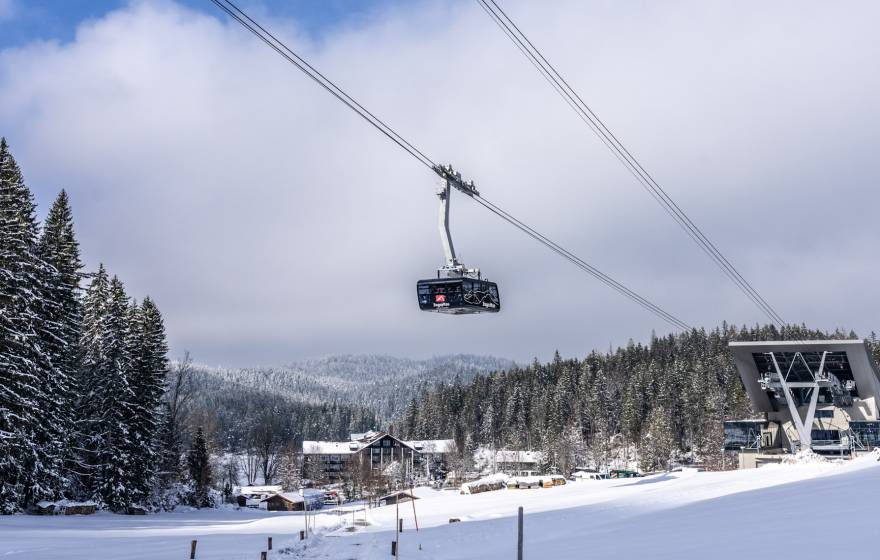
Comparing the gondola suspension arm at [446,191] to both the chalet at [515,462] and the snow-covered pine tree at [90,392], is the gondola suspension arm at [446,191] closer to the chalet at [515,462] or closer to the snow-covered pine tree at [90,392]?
the snow-covered pine tree at [90,392]

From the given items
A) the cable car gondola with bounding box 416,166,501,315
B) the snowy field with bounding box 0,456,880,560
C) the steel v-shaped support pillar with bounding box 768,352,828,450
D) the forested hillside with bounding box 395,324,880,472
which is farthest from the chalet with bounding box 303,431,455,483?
the cable car gondola with bounding box 416,166,501,315

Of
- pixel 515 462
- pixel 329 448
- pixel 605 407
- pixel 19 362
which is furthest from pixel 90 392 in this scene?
pixel 329 448

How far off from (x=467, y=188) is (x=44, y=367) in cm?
3541

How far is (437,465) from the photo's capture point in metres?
152

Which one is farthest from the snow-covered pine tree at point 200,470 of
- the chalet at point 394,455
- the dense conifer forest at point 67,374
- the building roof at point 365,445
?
the building roof at point 365,445

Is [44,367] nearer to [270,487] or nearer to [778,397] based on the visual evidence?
[778,397]

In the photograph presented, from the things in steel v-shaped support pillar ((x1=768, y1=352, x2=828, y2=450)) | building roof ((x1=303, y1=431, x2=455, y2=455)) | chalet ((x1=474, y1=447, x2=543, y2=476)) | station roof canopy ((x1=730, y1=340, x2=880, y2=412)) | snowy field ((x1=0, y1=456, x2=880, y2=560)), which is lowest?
chalet ((x1=474, y1=447, x2=543, y2=476))

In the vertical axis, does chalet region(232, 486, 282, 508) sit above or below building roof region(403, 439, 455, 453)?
below

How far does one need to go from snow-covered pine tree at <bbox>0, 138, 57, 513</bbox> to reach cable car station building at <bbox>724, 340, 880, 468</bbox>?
6650cm

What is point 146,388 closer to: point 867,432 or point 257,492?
point 257,492

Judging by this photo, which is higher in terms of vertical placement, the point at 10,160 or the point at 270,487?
the point at 10,160

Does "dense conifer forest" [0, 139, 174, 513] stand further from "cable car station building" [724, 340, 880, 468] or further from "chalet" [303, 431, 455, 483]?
"chalet" [303, 431, 455, 483]

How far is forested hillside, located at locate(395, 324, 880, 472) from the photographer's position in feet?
405

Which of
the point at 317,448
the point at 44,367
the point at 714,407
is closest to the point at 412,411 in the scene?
the point at 317,448
